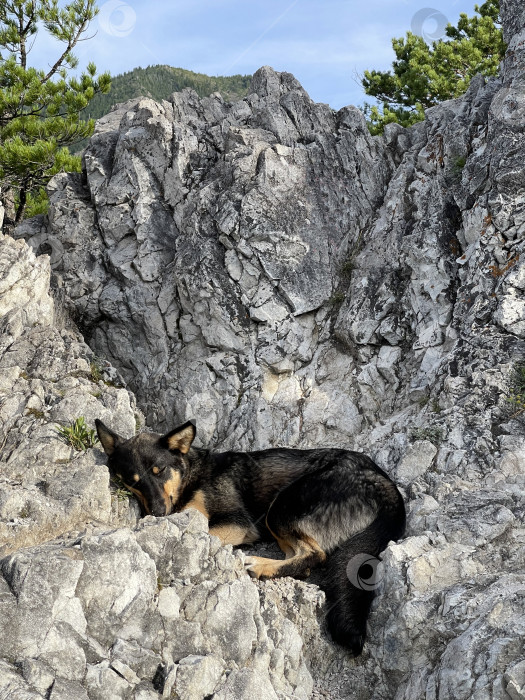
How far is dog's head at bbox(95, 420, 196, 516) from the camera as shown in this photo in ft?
23.6

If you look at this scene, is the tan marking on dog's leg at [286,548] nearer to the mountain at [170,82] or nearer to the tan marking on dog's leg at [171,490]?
the tan marking on dog's leg at [171,490]

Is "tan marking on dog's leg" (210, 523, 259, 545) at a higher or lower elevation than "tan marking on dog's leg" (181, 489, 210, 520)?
lower

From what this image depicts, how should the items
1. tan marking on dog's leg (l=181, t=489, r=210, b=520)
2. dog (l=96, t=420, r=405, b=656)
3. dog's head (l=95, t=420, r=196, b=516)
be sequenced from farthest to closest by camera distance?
1. tan marking on dog's leg (l=181, t=489, r=210, b=520)
2. dog's head (l=95, t=420, r=196, b=516)
3. dog (l=96, t=420, r=405, b=656)

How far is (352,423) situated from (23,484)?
181 inches

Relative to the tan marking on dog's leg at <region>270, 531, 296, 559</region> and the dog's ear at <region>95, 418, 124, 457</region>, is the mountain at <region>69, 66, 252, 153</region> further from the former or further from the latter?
the tan marking on dog's leg at <region>270, 531, 296, 559</region>

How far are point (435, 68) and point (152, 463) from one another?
18137 millimetres

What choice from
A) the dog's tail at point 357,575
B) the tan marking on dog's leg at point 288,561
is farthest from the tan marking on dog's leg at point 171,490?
the dog's tail at point 357,575

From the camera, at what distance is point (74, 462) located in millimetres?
7426

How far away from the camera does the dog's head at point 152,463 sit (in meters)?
7.19

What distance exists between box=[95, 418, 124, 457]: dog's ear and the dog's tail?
9.09 feet

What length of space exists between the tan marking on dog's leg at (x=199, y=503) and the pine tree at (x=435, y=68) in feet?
44.6

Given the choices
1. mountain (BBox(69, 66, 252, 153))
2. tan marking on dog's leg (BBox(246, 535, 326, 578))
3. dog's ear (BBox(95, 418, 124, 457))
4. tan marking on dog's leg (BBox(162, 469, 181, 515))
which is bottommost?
tan marking on dog's leg (BBox(246, 535, 326, 578))

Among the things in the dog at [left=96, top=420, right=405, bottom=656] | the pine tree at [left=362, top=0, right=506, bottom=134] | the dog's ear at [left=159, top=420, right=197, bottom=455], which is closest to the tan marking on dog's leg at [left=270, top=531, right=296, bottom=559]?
the dog at [left=96, top=420, right=405, bottom=656]

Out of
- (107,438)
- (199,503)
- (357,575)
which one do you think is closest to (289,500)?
(199,503)
